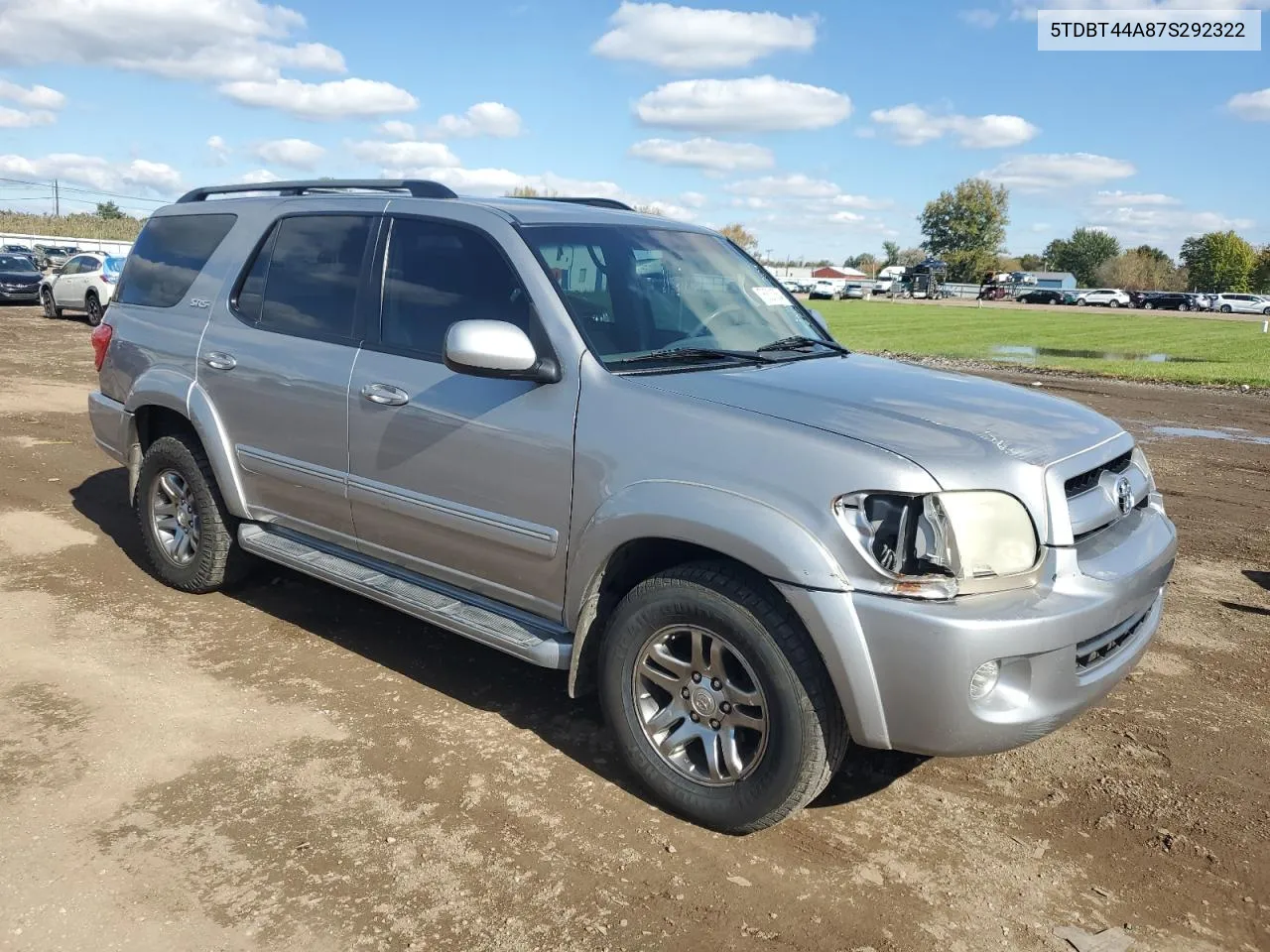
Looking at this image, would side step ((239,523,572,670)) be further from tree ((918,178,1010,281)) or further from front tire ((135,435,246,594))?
tree ((918,178,1010,281))

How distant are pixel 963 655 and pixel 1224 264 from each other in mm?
113768

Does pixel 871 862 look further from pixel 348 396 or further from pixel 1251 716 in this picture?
pixel 348 396

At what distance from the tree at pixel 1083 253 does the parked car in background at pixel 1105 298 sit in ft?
156

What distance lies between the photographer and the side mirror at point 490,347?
3.54 meters

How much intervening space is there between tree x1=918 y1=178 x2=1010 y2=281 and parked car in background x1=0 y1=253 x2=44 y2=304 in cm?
10548

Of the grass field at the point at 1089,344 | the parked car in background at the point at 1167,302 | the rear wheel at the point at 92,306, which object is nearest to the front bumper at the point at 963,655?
the grass field at the point at 1089,344

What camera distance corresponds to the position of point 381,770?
3.72m

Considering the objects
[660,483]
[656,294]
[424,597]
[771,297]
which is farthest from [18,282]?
[660,483]

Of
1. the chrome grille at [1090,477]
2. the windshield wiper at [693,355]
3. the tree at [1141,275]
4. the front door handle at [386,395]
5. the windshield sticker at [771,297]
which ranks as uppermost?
the tree at [1141,275]

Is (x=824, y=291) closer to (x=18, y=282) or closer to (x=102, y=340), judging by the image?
(x=18, y=282)

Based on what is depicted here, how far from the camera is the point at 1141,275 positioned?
355ft

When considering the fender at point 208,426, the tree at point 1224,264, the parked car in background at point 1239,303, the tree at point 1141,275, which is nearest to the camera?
the fender at point 208,426

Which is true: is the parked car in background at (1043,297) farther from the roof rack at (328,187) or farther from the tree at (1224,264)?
the roof rack at (328,187)

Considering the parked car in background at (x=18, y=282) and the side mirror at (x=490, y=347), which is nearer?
the side mirror at (x=490, y=347)
